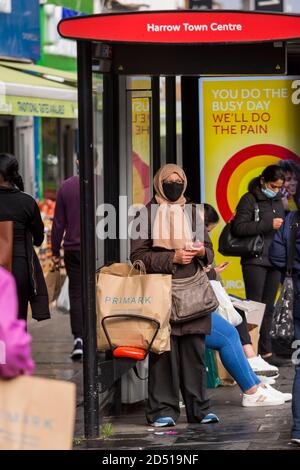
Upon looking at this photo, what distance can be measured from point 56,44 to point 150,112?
1133 cm

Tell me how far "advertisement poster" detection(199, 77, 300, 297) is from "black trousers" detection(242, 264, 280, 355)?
15.5 inches

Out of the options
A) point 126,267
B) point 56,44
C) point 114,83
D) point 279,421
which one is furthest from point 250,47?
point 56,44

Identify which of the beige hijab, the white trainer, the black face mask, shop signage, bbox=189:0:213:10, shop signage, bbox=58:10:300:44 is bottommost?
the white trainer

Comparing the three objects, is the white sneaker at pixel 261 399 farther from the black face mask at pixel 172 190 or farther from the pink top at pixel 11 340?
the pink top at pixel 11 340

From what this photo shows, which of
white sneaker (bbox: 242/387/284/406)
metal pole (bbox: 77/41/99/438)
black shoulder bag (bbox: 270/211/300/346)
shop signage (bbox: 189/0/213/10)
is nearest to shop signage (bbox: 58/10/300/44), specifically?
metal pole (bbox: 77/41/99/438)

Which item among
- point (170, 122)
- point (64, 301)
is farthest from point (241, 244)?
point (64, 301)

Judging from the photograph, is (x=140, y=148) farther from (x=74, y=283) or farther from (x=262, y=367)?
(x=74, y=283)

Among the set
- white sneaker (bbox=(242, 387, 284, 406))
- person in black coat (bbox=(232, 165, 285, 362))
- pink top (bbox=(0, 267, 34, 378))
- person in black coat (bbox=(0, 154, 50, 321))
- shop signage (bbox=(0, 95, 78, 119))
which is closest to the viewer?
pink top (bbox=(0, 267, 34, 378))

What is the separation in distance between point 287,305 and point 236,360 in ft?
1.65

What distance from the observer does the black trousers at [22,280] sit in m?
7.79

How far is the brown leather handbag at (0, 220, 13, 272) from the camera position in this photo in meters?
7.62

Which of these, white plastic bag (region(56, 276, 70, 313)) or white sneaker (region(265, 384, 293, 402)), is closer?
white sneaker (region(265, 384, 293, 402))

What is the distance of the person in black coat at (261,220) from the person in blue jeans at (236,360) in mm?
1672

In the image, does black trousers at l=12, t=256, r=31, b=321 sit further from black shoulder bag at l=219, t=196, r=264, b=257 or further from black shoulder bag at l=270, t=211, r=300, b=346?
black shoulder bag at l=219, t=196, r=264, b=257
